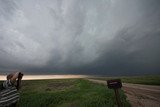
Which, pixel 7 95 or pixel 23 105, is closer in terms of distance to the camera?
pixel 7 95

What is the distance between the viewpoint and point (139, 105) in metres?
16.2

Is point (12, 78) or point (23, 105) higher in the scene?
point (12, 78)

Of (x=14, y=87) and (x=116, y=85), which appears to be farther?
(x=116, y=85)

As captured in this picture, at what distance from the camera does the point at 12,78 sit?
13.3 feet

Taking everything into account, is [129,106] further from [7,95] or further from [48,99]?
[7,95]

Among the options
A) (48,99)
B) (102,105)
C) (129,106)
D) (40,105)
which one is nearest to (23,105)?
(40,105)

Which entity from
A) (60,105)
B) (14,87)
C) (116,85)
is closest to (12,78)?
(14,87)

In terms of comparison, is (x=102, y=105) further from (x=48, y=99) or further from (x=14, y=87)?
(x=14, y=87)

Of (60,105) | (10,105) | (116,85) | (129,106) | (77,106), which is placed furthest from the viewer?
(60,105)

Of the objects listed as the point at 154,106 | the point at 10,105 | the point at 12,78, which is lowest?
the point at 154,106

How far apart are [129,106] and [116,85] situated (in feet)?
24.1

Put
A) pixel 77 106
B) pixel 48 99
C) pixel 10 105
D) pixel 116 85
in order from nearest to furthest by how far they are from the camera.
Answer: pixel 10 105 < pixel 116 85 < pixel 77 106 < pixel 48 99

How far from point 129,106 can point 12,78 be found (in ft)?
44.1

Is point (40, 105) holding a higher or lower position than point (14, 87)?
lower
